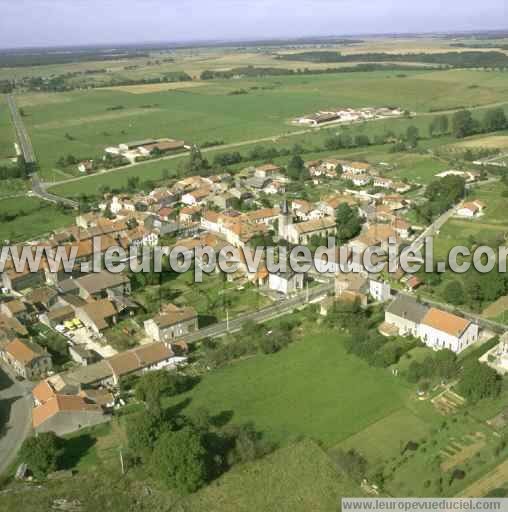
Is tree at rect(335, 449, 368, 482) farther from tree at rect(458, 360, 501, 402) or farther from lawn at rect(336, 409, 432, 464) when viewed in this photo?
tree at rect(458, 360, 501, 402)

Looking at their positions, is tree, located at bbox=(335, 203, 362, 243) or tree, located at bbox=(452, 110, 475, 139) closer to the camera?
tree, located at bbox=(335, 203, 362, 243)

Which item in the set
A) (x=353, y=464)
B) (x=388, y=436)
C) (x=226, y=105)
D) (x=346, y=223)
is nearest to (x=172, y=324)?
(x=388, y=436)

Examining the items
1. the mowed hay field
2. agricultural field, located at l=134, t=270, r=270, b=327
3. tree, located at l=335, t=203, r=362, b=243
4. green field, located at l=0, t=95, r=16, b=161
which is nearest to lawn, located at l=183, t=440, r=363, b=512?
agricultural field, located at l=134, t=270, r=270, b=327

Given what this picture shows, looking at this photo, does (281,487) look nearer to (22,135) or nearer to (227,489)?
(227,489)

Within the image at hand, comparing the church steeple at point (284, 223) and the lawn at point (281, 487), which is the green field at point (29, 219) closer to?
the church steeple at point (284, 223)

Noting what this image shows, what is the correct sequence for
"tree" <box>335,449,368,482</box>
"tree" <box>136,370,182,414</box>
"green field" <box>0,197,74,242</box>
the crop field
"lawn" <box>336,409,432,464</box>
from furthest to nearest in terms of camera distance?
the crop field < "green field" <box>0,197,74,242</box> < "tree" <box>136,370,182,414</box> < "lawn" <box>336,409,432,464</box> < "tree" <box>335,449,368,482</box>

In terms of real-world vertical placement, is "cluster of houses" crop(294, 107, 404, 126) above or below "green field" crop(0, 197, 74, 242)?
above

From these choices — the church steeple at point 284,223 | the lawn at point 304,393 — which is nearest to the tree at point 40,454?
the lawn at point 304,393

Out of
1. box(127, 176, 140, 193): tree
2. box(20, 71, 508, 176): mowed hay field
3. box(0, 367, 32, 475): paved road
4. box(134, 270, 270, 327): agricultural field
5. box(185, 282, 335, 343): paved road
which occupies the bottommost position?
box(0, 367, 32, 475): paved road
